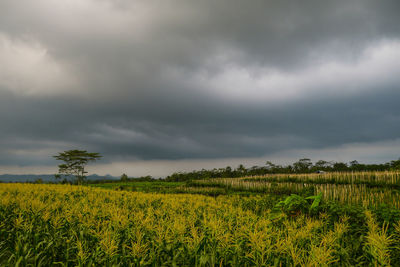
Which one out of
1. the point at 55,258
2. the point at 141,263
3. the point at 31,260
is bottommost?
the point at 55,258

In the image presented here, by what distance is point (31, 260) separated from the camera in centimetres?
343

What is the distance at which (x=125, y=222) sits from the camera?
479 centimetres

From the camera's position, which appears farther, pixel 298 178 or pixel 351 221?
pixel 298 178

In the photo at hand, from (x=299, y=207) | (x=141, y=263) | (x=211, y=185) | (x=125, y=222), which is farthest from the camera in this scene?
(x=211, y=185)

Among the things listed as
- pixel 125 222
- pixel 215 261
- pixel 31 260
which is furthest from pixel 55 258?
pixel 215 261

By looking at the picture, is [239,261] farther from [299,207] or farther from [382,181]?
[382,181]

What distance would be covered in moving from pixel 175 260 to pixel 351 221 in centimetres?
768

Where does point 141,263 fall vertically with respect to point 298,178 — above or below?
above

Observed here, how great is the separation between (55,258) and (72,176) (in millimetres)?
80077

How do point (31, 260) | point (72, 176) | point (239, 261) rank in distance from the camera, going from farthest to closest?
point (72, 176), point (31, 260), point (239, 261)

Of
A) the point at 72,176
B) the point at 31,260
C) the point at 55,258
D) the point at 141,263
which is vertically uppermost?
the point at 141,263

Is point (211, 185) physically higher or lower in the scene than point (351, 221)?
lower

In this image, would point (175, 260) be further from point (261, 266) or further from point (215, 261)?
point (261, 266)

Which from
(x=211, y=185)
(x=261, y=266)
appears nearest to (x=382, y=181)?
(x=211, y=185)
